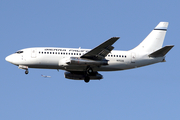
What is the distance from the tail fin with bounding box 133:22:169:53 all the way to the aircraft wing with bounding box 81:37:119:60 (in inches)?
257

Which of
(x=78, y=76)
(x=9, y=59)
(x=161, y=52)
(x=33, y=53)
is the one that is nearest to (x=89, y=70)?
(x=78, y=76)

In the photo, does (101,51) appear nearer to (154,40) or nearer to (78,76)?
(78,76)

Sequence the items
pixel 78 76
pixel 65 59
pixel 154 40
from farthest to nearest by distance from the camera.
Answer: pixel 78 76
pixel 154 40
pixel 65 59

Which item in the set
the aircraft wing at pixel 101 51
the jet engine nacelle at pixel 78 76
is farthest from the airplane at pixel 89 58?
the jet engine nacelle at pixel 78 76

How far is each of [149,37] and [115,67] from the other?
26.2 ft

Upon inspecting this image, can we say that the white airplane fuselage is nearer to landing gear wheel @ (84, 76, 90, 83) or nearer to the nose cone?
the nose cone

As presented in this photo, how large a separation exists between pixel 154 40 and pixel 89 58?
11453 millimetres

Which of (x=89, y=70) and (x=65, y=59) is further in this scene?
(x=89, y=70)

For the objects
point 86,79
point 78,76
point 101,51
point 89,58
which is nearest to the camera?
point 101,51

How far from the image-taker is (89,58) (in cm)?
4959

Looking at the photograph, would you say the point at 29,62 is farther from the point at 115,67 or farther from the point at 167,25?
the point at 167,25

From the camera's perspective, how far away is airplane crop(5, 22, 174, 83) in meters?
49.0

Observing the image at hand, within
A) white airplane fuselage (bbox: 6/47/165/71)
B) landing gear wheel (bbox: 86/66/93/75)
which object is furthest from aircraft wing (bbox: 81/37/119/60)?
landing gear wheel (bbox: 86/66/93/75)

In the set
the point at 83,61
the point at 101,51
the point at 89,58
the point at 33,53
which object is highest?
the point at 101,51
